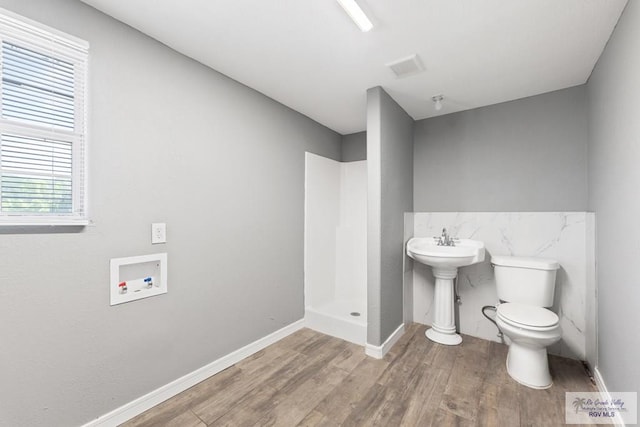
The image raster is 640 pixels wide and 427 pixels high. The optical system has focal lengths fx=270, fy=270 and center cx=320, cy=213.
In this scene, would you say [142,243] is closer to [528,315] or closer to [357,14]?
[357,14]

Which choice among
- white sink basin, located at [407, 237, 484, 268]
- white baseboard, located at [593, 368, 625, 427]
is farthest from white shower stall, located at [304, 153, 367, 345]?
white baseboard, located at [593, 368, 625, 427]

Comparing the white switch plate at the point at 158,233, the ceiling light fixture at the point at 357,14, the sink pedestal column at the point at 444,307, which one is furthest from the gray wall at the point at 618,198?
the white switch plate at the point at 158,233

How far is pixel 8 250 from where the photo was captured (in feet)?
4.06

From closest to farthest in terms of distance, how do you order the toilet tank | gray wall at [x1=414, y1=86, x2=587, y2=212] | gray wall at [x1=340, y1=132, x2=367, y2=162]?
1. the toilet tank
2. gray wall at [x1=414, y1=86, x2=587, y2=212]
3. gray wall at [x1=340, y1=132, x2=367, y2=162]

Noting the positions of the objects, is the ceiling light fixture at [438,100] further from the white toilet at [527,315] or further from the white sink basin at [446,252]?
the white toilet at [527,315]

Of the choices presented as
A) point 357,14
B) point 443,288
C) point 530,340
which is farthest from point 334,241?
point 357,14

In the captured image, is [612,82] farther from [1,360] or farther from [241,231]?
[1,360]

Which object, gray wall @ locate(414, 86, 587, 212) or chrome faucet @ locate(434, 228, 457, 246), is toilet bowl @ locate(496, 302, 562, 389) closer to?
chrome faucet @ locate(434, 228, 457, 246)

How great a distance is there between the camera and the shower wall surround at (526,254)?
2.25 m

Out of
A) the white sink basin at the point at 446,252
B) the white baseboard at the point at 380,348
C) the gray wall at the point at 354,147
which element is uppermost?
the gray wall at the point at 354,147

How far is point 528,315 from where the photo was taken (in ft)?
6.56

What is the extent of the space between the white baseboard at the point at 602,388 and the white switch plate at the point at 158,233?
288 cm

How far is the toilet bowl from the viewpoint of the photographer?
1.87 m

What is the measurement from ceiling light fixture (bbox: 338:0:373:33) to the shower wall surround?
6.29 ft
